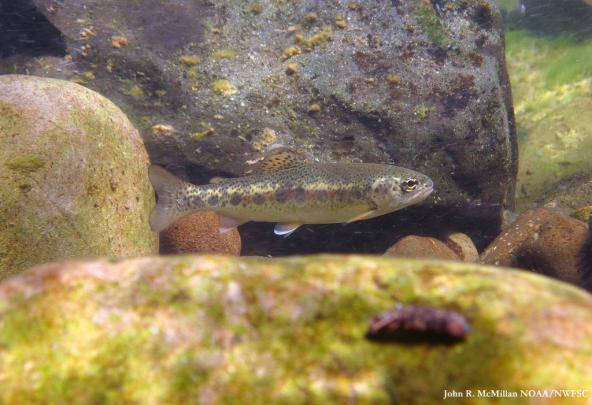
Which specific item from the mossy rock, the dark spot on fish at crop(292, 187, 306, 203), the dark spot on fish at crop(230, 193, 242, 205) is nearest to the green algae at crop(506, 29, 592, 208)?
the dark spot on fish at crop(292, 187, 306, 203)

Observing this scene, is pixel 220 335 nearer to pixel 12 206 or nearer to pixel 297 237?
pixel 12 206

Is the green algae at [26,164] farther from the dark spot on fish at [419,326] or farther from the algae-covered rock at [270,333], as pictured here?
the dark spot on fish at [419,326]

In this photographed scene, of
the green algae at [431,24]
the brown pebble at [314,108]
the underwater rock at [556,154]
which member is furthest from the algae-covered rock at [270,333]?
the underwater rock at [556,154]

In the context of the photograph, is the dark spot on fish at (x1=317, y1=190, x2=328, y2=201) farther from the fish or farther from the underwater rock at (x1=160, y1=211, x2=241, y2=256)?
the underwater rock at (x1=160, y1=211, x2=241, y2=256)

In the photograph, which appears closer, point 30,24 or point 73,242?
point 73,242

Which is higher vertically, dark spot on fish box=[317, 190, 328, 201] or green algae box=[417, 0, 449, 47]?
green algae box=[417, 0, 449, 47]

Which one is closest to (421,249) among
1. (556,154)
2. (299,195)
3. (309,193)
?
(309,193)

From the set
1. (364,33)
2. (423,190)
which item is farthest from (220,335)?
(364,33)

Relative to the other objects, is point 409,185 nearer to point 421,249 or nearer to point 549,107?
point 421,249
